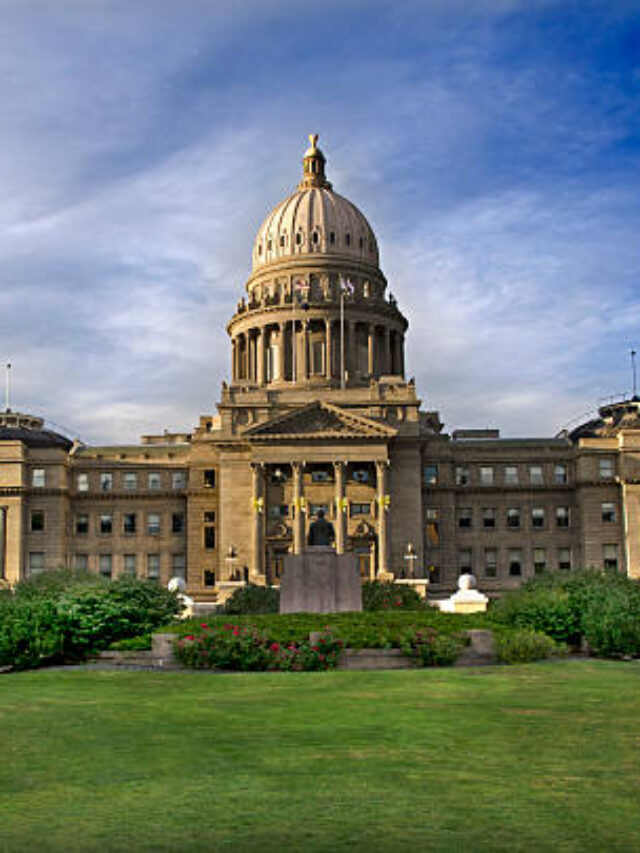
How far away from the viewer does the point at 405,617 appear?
39375mm

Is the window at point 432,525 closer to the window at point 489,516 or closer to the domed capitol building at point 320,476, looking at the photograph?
the domed capitol building at point 320,476

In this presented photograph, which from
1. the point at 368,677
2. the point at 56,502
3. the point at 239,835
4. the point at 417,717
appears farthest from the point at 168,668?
the point at 56,502

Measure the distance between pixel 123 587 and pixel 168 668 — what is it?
1122 centimetres

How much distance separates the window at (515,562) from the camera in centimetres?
9838

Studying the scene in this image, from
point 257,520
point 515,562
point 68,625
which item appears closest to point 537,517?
point 515,562

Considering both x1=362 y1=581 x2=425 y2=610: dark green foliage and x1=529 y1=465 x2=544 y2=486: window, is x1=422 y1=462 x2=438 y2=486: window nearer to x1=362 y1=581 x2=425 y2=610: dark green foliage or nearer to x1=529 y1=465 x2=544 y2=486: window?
x1=529 y1=465 x2=544 y2=486: window

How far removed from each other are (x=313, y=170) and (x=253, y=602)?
69.8 m

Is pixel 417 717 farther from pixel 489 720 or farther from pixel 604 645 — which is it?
pixel 604 645

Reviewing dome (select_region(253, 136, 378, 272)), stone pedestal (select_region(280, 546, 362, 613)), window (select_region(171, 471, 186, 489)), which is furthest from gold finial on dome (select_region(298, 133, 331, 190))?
stone pedestal (select_region(280, 546, 362, 613))

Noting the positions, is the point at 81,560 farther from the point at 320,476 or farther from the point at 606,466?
the point at 606,466

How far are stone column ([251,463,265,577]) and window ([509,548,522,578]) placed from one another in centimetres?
2478

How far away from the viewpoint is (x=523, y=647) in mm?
32906

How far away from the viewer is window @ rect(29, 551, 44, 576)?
96688 millimetres

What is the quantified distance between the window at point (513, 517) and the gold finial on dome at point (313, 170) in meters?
44.7
